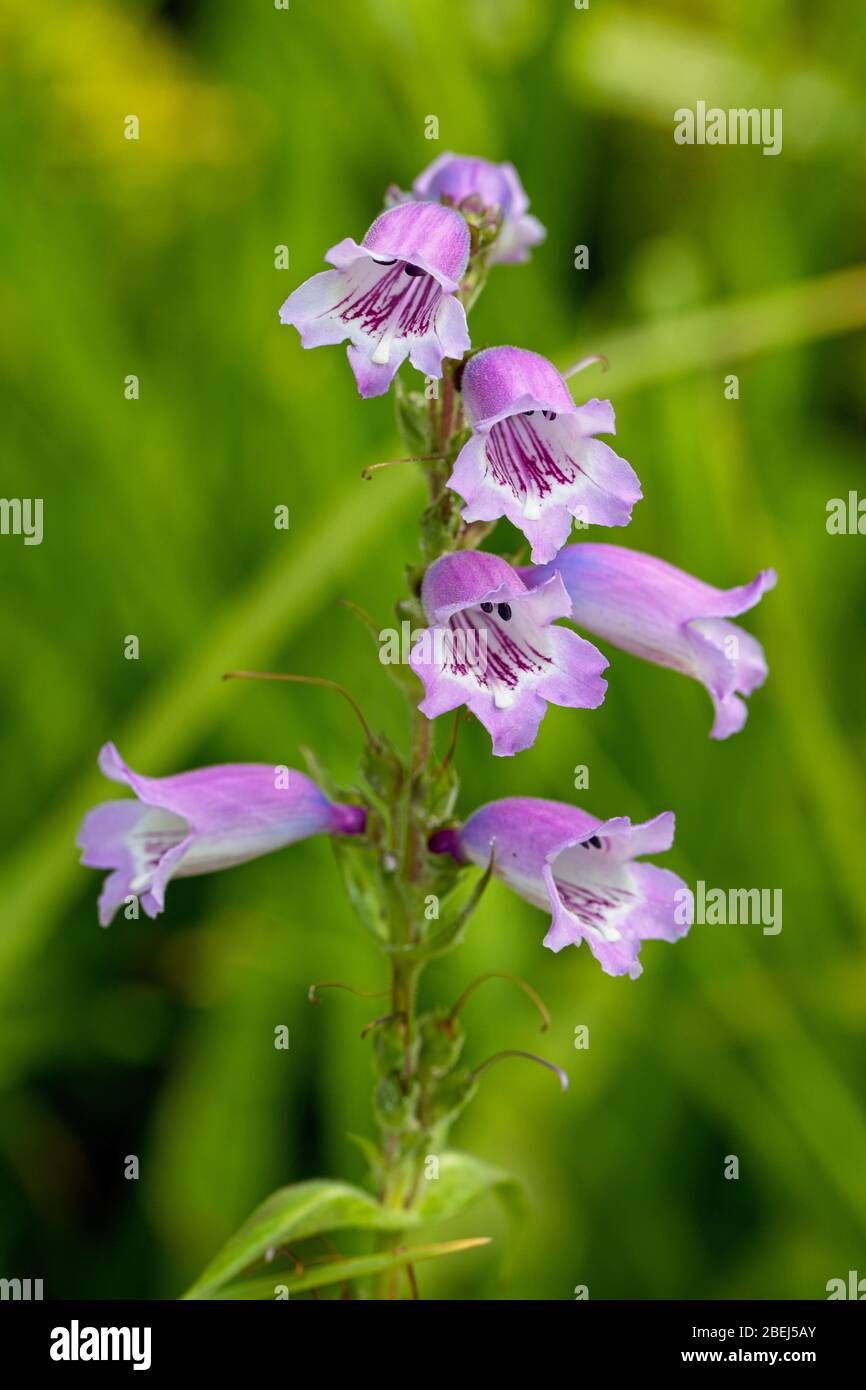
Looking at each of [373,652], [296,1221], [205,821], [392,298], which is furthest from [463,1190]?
[373,652]

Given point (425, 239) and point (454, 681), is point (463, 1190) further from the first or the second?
point (425, 239)

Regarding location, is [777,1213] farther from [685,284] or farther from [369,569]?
[685,284]

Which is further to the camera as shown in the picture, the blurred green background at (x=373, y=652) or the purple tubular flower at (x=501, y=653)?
the blurred green background at (x=373, y=652)

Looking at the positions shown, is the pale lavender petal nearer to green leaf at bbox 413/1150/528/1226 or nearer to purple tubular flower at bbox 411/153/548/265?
purple tubular flower at bbox 411/153/548/265

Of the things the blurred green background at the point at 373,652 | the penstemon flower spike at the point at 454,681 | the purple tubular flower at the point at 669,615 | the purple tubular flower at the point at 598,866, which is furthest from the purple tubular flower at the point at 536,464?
the blurred green background at the point at 373,652

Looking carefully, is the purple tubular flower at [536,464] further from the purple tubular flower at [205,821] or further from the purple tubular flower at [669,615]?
the purple tubular flower at [205,821]

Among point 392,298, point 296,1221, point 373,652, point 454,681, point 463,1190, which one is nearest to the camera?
point 454,681
